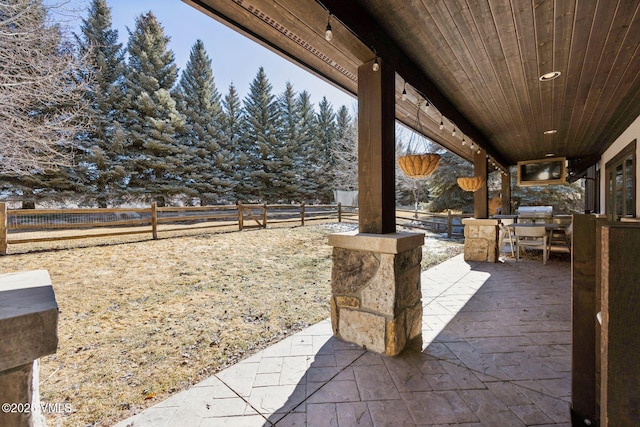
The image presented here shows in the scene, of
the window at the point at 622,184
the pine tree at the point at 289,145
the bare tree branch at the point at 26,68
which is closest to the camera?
the bare tree branch at the point at 26,68

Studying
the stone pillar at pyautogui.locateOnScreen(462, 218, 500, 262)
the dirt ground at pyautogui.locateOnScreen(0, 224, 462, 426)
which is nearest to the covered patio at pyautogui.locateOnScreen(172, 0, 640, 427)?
the dirt ground at pyautogui.locateOnScreen(0, 224, 462, 426)

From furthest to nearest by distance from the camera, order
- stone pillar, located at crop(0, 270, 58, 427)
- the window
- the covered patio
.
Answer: the window → the covered patio → stone pillar, located at crop(0, 270, 58, 427)

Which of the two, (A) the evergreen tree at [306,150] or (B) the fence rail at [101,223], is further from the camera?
(A) the evergreen tree at [306,150]

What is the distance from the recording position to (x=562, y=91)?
294 centimetres

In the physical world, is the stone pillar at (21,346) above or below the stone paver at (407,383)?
above

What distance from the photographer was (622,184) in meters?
4.79

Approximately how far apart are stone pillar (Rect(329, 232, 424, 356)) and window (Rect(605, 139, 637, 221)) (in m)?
3.93

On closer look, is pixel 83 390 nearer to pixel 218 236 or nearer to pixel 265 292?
pixel 265 292

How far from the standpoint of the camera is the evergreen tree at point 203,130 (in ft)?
43.3

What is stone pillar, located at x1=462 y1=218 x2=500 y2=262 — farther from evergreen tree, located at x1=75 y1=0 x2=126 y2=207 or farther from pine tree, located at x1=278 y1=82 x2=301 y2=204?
evergreen tree, located at x1=75 y1=0 x2=126 y2=207

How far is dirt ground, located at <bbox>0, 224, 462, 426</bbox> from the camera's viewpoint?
172 centimetres

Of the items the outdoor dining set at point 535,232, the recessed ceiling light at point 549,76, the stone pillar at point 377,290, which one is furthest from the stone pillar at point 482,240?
the stone pillar at point 377,290

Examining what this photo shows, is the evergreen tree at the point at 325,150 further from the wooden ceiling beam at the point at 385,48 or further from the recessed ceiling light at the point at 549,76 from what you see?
the recessed ceiling light at the point at 549,76

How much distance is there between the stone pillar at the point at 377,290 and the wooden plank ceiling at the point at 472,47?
137cm
